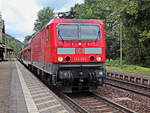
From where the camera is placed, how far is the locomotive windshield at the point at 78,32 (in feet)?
37.4

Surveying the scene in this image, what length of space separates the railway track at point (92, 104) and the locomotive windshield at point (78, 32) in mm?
2563

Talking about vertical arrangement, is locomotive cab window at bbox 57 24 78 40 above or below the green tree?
below

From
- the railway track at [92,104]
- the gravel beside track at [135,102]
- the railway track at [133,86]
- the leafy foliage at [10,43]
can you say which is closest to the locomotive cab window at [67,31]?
the railway track at [92,104]

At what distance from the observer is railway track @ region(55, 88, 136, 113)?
→ 8946 millimetres

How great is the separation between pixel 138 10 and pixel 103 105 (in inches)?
820

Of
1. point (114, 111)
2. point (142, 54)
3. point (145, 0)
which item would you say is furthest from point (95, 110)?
point (142, 54)

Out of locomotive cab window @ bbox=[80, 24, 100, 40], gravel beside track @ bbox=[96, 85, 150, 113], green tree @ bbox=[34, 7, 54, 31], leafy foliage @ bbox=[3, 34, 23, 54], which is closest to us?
gravel beside track @ bbox=[96, 85, 150, 113]

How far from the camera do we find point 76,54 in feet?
37.1

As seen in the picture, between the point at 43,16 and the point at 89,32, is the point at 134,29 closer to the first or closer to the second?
the point at 89,32

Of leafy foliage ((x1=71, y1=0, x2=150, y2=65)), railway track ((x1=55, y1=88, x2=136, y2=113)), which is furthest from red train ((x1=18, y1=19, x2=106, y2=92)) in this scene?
leafy foliage ((x1=71, y1=0, x2=150, y2=65))

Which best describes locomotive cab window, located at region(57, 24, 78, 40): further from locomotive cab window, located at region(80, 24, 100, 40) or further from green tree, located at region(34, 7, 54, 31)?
green tree, located at region(34, 7, 54, 31)

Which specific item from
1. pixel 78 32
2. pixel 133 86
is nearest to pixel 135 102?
pixel 78 32

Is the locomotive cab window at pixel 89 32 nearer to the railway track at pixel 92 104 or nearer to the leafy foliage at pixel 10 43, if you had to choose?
the railway track at pixel 92 104

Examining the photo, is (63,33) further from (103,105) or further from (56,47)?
(103,105)
